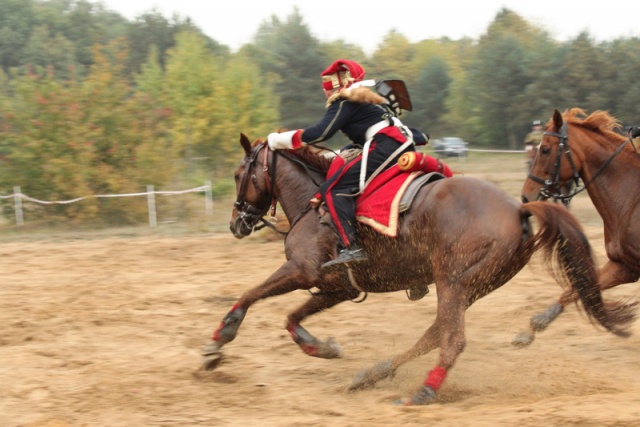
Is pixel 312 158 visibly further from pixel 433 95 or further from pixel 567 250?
pixel 433 95

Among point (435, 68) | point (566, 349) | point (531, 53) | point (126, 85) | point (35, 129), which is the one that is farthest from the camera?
point (435, 68)

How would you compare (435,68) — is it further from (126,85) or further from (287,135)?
(287,135)

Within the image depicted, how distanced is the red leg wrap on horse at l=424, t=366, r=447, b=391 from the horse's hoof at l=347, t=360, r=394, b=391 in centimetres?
55

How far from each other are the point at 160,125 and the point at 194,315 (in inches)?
497

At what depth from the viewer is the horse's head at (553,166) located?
7234 mm

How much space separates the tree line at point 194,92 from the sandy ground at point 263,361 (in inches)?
327

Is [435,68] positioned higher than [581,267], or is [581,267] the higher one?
[435,68]

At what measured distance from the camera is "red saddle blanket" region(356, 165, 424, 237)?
5.95 metres

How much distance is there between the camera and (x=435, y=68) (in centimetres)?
5744

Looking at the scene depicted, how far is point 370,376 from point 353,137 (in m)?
2.00

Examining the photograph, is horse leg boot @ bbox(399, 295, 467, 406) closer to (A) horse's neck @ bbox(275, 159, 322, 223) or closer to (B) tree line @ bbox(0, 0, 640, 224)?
(A) horse's neck @ bbox(275, 159, 322, 223)

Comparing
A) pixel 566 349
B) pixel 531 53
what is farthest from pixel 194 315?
pixel 531 53

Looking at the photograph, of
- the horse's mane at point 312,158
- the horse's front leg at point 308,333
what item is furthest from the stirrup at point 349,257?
the horse's mane at point 312,158

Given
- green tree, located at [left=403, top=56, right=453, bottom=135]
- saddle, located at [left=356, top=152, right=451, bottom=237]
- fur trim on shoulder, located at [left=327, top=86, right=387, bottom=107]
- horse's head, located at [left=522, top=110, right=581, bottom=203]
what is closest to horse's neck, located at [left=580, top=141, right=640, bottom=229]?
horse's head, located at [left=522, top=110, right=581, bottom=203]
